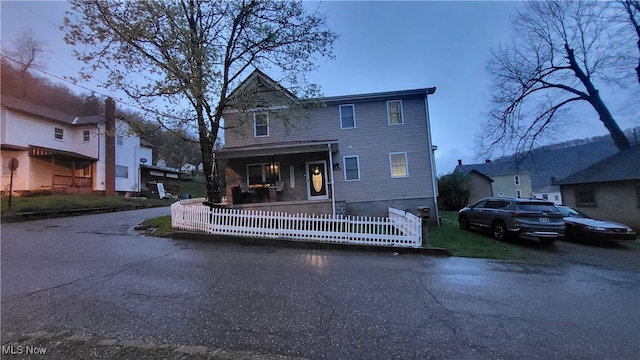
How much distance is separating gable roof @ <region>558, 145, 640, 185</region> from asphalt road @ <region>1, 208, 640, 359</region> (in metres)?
12.7

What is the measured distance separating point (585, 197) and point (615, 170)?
7.60 feet

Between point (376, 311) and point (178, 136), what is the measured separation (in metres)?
A: 9.81

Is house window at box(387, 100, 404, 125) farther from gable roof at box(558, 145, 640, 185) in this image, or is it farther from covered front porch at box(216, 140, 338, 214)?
gable roof at box(558, 145, 640, 185)

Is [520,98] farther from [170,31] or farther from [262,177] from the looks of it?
[170,31]

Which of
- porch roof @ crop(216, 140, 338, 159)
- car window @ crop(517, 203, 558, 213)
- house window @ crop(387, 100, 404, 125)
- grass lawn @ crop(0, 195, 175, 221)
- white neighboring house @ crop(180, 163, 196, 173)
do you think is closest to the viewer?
car window @ crop(517, 203, 558, 213)

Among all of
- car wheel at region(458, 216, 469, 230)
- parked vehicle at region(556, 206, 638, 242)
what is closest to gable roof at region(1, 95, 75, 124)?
car wheel at region(458, 216, 469, 230)

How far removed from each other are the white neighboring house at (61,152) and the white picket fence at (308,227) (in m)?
12.3

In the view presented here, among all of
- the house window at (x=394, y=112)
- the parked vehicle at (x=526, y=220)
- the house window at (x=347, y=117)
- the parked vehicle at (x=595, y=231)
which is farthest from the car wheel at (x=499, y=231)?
the house window at (x=347, y=117)

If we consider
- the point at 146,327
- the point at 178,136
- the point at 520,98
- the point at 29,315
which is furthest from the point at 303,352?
the point at 520,98

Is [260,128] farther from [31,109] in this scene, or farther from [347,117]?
[31,109]

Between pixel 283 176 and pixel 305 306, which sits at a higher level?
pixel 283 176

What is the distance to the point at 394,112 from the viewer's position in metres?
15.8

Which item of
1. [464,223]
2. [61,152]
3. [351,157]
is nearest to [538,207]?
[464,223]

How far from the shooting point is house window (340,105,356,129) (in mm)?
15844
